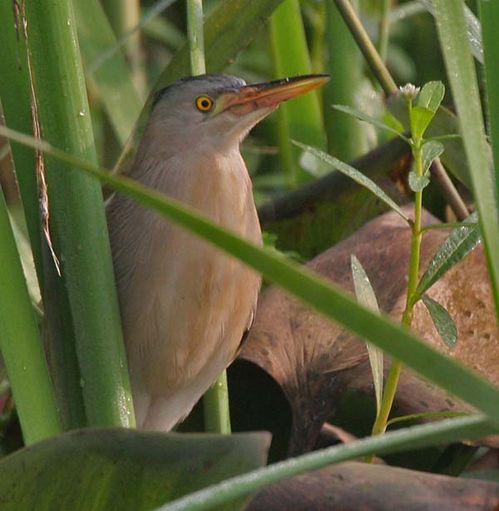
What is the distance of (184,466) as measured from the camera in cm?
86

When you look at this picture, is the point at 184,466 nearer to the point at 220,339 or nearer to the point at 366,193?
the point at 220,339

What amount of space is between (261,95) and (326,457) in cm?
81

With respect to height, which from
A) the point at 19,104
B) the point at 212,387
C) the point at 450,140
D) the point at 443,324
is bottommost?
the point at 212,387

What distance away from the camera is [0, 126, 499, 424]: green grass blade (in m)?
0.64

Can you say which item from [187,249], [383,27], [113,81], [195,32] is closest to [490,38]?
[195,32]

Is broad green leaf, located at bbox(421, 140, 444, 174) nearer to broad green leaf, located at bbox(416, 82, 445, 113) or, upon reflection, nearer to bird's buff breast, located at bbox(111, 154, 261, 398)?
broad green leaf, located at bbox(416, 82, 445, 113)

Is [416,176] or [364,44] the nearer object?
[416,176]

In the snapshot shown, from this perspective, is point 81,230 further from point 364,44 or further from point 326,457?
point 364,44

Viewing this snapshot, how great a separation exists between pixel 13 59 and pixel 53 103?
0.21 feet

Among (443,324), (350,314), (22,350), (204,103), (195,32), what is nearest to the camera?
(350,314)

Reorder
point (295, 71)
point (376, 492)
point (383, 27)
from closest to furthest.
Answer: point (376, 492) < point (383, 27) < point (295, 71)

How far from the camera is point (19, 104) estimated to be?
1085 mm

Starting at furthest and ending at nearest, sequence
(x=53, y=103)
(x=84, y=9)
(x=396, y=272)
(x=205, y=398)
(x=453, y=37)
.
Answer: (x=84, y=9), (x=396, y=272), (x=205, y=398), (x=53, y=103), (x=453, y=37)

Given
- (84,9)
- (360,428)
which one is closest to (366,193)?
(360,428)
